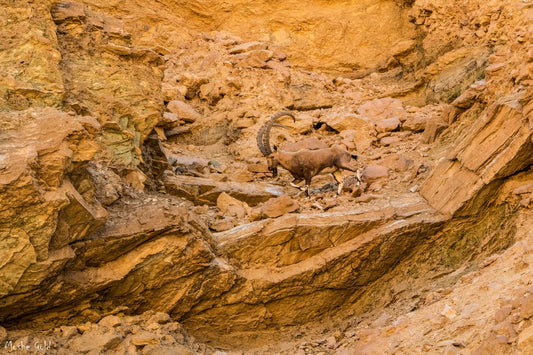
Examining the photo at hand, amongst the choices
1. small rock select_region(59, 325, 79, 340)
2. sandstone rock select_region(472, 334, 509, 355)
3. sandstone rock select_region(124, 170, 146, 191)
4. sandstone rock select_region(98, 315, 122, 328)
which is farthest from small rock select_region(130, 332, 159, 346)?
sandstone rock select_region(472, 334, 509, 355)

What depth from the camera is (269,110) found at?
42.1ft

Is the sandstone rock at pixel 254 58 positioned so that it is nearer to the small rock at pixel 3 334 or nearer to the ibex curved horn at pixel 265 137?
the ibex curved horn at pixel 265 137

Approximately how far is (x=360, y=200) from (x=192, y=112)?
248 inches

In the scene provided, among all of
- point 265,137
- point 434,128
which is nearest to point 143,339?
point 265,137

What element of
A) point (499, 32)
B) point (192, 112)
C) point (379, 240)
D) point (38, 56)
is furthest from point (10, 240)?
point (499, 32)

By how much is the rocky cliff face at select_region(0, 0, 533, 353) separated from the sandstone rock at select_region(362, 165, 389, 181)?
0.05 meters

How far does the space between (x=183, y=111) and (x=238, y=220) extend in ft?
19.3

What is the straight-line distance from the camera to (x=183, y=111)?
1280 cm

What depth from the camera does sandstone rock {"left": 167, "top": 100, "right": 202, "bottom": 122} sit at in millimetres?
12773

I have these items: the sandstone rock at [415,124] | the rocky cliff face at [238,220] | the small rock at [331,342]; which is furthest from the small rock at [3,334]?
the sandstone rock at [415,124]

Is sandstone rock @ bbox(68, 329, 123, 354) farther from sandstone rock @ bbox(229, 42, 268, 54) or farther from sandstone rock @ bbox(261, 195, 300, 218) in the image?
sandstone rock @ bbox(229, 42, 268, 54)

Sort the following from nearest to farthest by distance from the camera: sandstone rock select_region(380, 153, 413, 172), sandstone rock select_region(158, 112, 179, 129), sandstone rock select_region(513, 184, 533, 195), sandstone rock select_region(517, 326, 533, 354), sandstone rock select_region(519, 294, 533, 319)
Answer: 1. sandstone rock select_region(517, 326, 533, 354)
2. sandstone rock select_region(519, 294, 533, 319)
3. sandstone rock select_region(513, 184, 533, 195)
4. sandstone rock select_region(380, 153, 413, 172)
5. sandstone rock select_region(158, 112, 179, 129)

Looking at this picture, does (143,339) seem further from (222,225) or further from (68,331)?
(222,225)

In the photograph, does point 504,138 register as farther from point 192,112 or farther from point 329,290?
point 192,112
